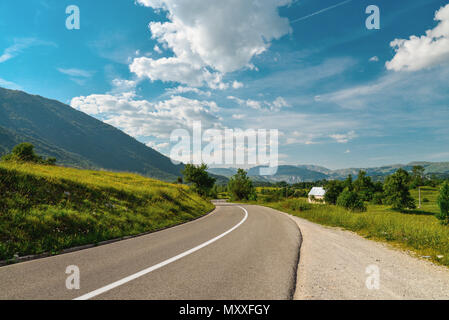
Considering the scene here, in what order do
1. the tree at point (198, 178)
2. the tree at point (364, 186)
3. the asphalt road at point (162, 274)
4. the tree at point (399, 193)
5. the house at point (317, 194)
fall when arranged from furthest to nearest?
the house at point (317, 194) < the tree at point (364, 186) < the tree at point (399, 193) < the tree at point (198, 178) < the asphalt road at point (162, 274)

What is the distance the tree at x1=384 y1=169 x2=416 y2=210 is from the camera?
70750 millimetres

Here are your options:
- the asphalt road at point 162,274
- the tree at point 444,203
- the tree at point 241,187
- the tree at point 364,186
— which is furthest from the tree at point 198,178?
the tree at point 364,186

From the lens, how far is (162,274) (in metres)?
5.12

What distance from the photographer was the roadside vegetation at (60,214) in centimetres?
759

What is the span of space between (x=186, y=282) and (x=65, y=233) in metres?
7.00

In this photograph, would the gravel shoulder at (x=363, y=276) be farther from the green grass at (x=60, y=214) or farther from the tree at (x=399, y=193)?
the tree at (x=399, y=193)

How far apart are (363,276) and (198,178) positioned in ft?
156

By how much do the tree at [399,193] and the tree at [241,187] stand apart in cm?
4635

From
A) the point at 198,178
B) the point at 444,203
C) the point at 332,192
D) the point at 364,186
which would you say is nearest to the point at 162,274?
the point at 198,178

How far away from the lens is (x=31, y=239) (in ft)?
24.8

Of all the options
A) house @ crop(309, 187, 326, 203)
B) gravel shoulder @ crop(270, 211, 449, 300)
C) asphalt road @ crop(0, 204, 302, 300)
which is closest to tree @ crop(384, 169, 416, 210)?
house @ crop(309, 187, 326, 203)

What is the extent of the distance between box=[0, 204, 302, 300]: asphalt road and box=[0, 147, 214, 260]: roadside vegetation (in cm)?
137
